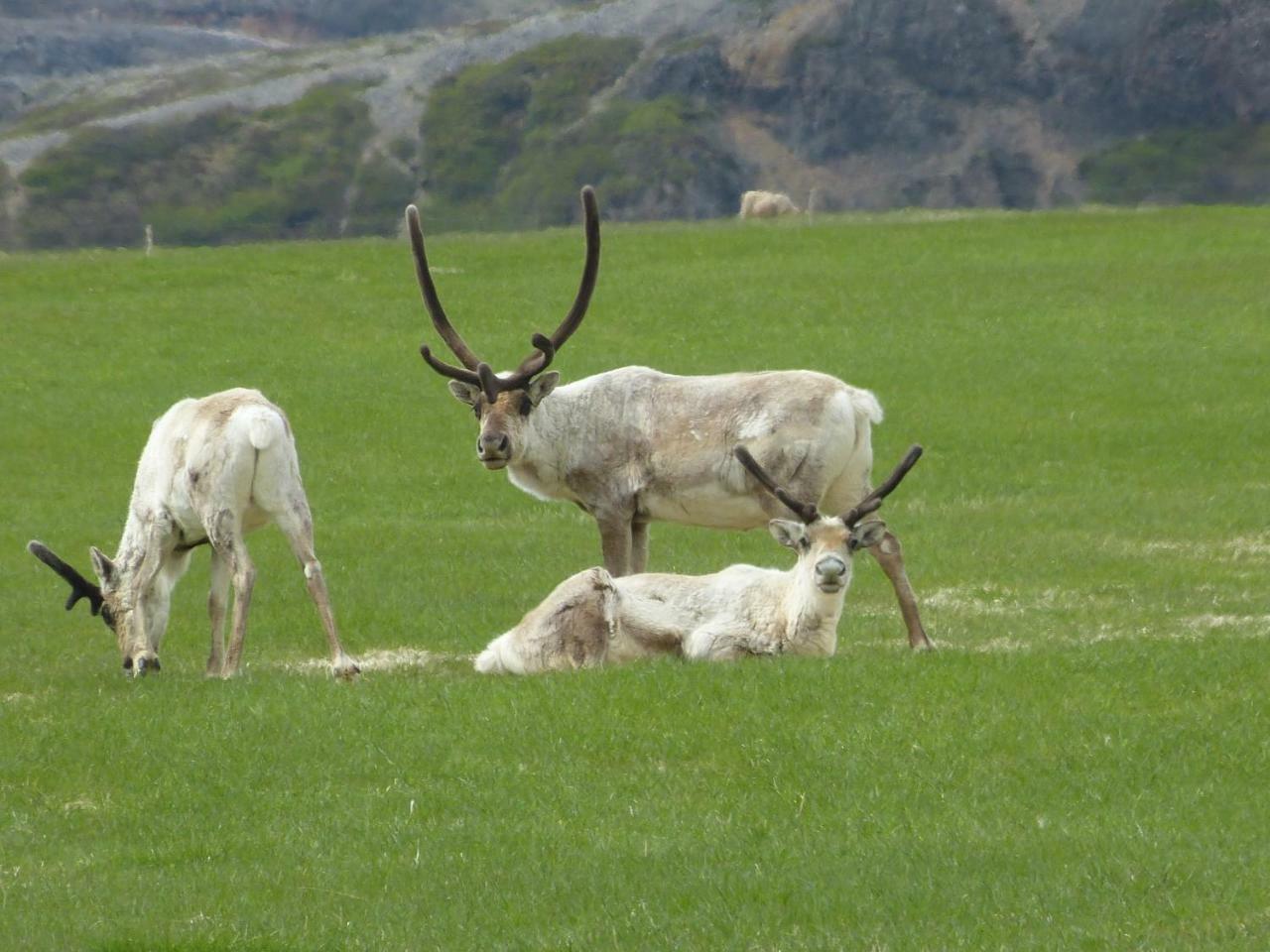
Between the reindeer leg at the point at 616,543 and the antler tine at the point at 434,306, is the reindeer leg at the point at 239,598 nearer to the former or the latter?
the antler tine at the point at 434,306

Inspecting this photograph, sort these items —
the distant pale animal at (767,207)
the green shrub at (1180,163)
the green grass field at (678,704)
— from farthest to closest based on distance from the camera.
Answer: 1. the green shrub at (1180,163)
2. the distant pale animal at (767,207)
3. the green grass field at (678,704)

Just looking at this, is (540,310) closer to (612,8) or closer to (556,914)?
(556,914)

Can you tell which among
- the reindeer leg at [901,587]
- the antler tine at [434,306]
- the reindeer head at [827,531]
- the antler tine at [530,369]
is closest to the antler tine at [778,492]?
the reindeer head at [827,531]

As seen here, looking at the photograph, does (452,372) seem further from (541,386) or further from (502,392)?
(541,386)

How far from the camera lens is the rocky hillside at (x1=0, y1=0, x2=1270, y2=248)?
447ft

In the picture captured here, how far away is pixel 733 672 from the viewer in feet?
44.7

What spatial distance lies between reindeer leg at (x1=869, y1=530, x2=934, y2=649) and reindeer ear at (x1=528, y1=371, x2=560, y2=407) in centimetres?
294

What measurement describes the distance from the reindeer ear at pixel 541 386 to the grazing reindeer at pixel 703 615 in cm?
227

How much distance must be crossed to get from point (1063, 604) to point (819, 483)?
12.4 ft

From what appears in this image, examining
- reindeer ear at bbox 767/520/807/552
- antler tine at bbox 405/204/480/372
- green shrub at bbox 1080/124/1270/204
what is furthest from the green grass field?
green shrub at bbox 1080/124/1270/204

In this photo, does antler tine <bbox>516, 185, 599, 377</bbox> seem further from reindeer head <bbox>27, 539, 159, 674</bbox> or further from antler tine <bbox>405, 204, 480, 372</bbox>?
reindeer head <bbox>27, 539, 159, 674</bbox>

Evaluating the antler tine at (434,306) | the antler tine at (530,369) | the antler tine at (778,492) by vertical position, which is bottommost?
the antler tine at (778,492)

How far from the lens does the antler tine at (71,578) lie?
16188 mm

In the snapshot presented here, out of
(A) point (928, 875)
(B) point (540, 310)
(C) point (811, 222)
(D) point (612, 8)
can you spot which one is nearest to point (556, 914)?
(A) point (928, 875)
